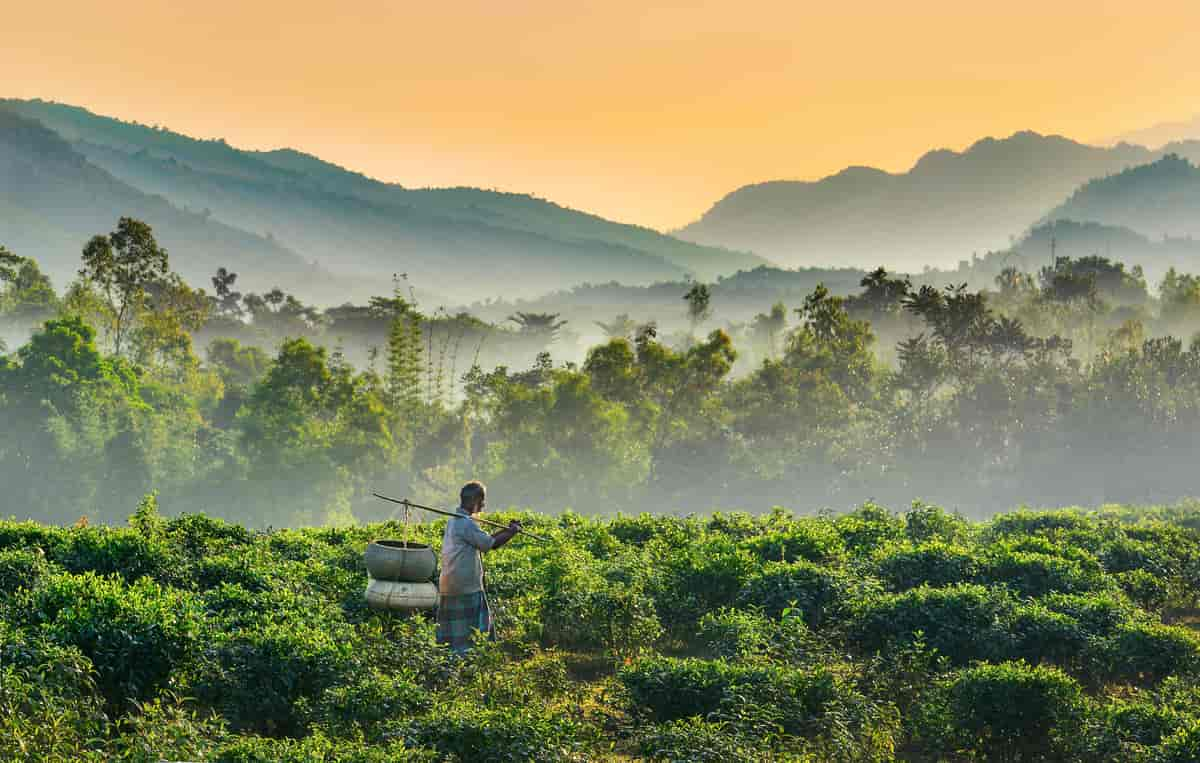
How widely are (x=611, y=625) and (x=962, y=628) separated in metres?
4.28

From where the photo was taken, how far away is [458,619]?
11.6 meters

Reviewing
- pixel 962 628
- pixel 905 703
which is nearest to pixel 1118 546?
pixel 962 628

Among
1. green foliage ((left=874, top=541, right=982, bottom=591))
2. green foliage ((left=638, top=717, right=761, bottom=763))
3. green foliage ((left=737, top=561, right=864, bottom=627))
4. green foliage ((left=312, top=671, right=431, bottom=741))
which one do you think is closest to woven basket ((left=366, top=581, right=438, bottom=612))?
green foliage ((left=312, top=671, right=431, bottom=741))

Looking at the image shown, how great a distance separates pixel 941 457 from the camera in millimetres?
72312

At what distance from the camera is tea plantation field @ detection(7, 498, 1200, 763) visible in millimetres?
8461

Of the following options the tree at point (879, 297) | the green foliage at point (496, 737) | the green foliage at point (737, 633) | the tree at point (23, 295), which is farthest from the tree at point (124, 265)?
the green foliage at point (496, 737)

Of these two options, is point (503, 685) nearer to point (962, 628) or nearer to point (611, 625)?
point (611, 625)

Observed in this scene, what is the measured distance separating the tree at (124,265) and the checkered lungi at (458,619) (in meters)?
65.4

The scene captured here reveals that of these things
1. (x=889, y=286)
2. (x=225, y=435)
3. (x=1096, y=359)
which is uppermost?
(x=889, y=286)

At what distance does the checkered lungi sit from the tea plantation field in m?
0.22

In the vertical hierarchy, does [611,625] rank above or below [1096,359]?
below

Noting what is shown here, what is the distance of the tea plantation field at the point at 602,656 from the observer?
27.8ft

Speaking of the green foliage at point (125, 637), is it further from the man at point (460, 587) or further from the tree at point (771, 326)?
the tree at point (771, 326)

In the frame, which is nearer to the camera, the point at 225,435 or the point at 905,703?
the point at 905,703
